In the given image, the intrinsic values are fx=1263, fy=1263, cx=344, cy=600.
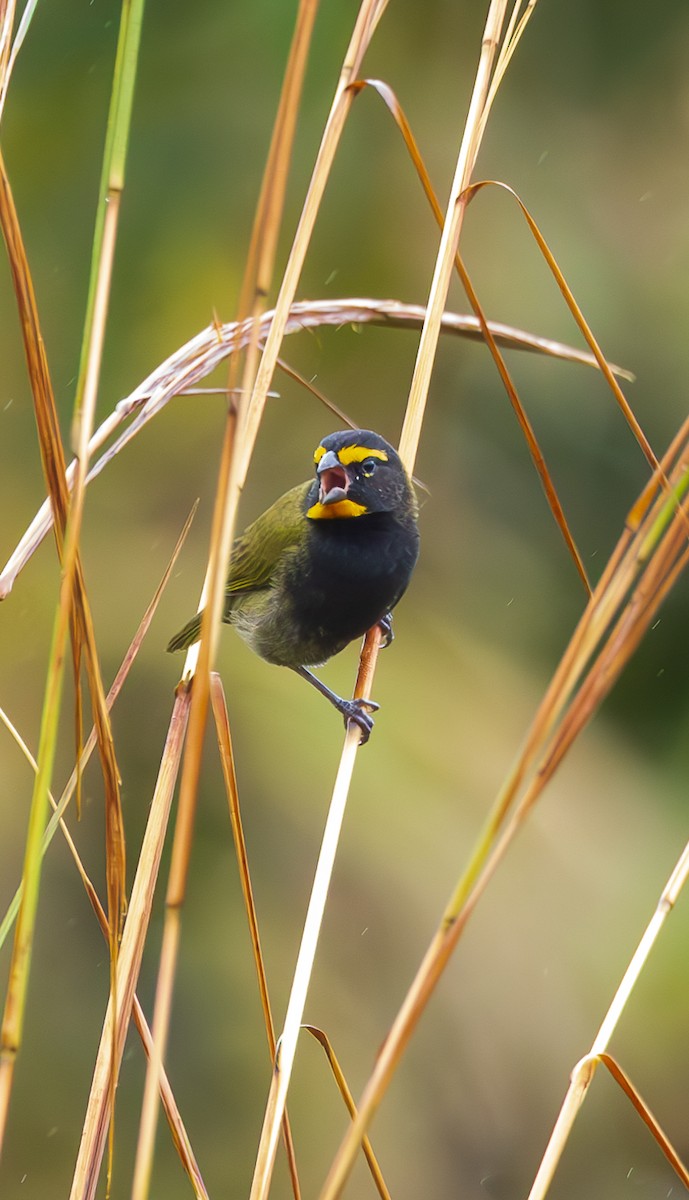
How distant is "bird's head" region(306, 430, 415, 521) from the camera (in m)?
3.08

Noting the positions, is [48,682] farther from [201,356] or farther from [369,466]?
[369,466]

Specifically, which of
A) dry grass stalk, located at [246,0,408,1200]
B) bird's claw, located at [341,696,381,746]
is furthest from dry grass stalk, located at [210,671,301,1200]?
bird's claw, located at [341,696,381,746]

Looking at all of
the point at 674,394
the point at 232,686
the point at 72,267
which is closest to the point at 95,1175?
the point at 232,686

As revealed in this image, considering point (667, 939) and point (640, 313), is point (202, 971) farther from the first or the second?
point (640, 313)

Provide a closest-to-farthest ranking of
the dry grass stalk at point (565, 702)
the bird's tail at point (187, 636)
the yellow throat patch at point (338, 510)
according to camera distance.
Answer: the dry grass stalk at point (565, 702) → the yellow throat patch at point (338, 510) → the bird's tail at point (187, 636)

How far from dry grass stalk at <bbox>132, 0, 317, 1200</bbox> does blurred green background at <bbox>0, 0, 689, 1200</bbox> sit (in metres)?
5.36

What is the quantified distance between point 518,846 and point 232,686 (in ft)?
6.15

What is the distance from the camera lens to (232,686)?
7109 millimetres

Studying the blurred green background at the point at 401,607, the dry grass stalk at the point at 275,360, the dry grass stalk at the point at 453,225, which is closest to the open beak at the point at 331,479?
the dry grass stalk at the point at 453,225

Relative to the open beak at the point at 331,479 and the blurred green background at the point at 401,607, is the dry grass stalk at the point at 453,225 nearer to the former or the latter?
the open beak at the point at 331,479

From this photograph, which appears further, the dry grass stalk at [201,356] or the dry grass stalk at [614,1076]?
the dry grass stalk at [201,356]

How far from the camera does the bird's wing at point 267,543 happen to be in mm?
3609

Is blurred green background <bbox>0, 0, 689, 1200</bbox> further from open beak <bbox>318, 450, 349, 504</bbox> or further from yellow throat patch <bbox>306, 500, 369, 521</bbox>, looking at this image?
open beak <bbox>318, 450, 349, 504</bbox>

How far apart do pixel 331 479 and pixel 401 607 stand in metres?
4.26
